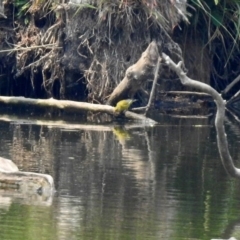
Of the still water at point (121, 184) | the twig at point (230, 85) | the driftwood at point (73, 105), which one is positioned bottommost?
the still water at point (121, 184)

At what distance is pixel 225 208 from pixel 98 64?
1028cm

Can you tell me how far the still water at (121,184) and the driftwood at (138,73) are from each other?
153cm

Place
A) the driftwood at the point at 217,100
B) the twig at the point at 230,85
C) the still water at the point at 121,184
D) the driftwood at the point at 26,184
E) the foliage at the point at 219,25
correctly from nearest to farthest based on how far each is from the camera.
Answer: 1. the driftwood at the point at 217,100
2. the still water at the point at 121,184
3. the driftwood at the point at 26,184
4. the foliage at the point at 219,25
5. the twig at the point at 230,85

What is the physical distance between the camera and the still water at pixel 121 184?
8.83 metres

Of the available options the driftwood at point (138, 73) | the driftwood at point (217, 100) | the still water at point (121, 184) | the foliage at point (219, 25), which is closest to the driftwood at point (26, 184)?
the still water at point (121, 184)

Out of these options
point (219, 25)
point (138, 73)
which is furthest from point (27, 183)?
point (219, 25)

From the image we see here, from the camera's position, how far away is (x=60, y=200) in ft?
32.7

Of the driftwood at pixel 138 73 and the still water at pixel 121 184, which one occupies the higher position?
the driftwood at pixel 138 73

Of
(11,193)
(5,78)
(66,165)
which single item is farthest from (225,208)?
(5,78)

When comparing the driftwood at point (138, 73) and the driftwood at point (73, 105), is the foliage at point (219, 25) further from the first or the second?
the driftwood at point (73, 105)

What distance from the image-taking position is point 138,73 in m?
18.4

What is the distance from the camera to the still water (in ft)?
29.0

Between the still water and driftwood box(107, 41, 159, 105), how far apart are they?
5.01 feet

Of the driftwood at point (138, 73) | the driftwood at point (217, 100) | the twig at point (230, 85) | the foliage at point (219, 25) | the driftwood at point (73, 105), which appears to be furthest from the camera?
the twig at point (230, 85)
